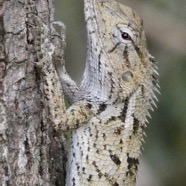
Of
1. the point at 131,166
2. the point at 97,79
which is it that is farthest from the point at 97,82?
the point at 131,166

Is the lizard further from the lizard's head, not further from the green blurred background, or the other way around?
the green blurred background

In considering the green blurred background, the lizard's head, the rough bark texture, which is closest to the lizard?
the lizard's head

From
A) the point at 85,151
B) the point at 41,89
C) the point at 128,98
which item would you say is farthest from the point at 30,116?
the point at 128,98

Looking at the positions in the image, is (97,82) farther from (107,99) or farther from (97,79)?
(107,99)

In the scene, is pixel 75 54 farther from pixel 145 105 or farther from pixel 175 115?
pixel 145 105

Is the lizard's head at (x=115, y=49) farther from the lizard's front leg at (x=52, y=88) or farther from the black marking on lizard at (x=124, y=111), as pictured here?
the lizard's front leg at (x=52, y=88)

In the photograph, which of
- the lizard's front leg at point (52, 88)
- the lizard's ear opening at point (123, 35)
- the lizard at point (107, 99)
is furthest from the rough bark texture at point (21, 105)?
the lizard's ear opening at point (123, 35)
